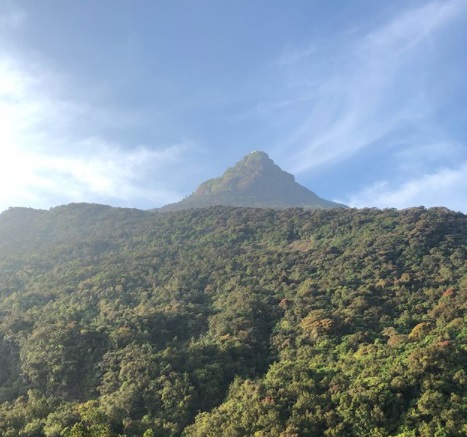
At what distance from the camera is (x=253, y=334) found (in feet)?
168

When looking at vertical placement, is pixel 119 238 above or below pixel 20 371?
above

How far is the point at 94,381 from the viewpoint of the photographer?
4612 centimetres

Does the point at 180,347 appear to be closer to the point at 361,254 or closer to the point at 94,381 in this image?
the point at 94,381

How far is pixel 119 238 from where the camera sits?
111438 millimetres

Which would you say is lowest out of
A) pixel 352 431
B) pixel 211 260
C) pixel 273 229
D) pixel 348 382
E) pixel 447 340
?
pixel 352 431

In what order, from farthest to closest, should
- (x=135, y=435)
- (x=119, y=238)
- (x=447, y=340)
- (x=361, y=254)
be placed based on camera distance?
(x=119, y=238), (x=361, y=254), (x=447, y=340), (x=135, y=435)

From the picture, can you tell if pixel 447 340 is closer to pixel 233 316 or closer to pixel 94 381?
pixel 233 316

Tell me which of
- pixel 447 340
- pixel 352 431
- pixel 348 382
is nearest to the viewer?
pixel 352 431

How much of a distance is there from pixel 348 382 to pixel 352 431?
520cm

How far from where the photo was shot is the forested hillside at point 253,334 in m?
35.2

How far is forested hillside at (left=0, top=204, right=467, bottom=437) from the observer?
115 ft

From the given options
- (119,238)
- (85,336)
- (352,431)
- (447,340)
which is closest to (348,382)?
(352,431)

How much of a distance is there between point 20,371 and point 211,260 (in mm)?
37381

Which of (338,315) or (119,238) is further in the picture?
(119,238)
